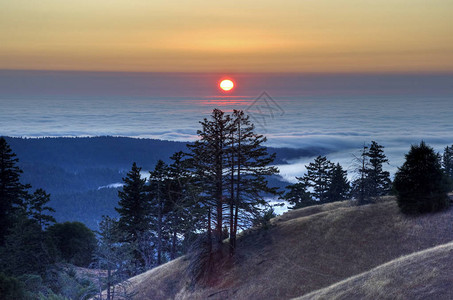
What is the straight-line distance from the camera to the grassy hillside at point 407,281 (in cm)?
1783

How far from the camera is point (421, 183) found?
102 feet

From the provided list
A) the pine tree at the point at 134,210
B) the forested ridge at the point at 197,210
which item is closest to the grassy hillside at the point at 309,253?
the forested ridge at the point at 197,210

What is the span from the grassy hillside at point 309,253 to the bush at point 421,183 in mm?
931

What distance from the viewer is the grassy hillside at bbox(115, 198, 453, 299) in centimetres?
2680

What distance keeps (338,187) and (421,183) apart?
32061 mm

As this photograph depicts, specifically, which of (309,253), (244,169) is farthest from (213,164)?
(309,253)

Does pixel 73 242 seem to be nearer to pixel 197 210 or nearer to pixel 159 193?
pixel 159 193

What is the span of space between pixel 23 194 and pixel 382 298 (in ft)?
144

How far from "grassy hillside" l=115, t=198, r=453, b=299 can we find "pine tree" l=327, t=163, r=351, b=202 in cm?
2737

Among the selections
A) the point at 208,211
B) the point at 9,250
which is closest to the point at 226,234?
the point at 208,211

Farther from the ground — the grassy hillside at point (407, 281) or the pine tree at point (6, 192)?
the pine tree at point (6, 192)

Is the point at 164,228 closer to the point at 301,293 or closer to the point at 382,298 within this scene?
the point at 301,293

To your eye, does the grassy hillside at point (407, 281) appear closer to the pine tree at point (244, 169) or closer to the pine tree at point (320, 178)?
the pine tree at point (244, 169)

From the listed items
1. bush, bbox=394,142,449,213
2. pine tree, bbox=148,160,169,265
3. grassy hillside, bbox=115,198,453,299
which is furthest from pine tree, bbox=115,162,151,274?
bush, bbox=394,142,449,213
